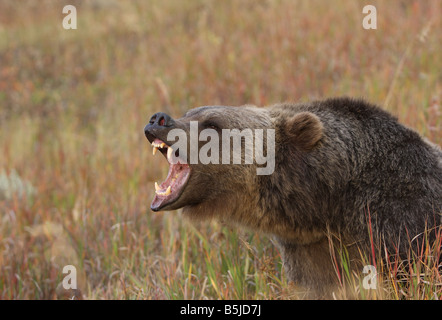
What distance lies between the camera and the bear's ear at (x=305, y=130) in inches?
135

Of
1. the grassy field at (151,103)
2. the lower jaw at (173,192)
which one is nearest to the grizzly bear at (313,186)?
the lower jaw at (173,192)

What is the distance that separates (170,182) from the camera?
3395 mm

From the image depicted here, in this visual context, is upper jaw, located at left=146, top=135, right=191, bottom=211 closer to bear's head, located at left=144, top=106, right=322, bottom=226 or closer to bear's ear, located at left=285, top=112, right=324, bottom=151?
bear's head, located at left=144, top=106, right=322, bottom=226

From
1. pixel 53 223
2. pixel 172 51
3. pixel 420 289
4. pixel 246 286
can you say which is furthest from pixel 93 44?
pixel 420 289

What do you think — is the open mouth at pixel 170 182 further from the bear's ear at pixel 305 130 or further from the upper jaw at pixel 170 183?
the bear's ear at pixel 305 130

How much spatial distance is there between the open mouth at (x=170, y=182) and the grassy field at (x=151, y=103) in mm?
580

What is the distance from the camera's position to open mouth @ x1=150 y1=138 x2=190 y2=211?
326cm

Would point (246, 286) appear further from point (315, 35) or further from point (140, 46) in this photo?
point (140, 46)

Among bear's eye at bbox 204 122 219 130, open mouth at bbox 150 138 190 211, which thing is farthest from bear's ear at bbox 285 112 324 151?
open mouth at bbox 150 138 190 211

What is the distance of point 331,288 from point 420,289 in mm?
536

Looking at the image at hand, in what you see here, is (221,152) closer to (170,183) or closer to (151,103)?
(170,183)

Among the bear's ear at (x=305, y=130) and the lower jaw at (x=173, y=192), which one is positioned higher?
the bear's ear at (x=305, y=130)

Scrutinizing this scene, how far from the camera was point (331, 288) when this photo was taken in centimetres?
342

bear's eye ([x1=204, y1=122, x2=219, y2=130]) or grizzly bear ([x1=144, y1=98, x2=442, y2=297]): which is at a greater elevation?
bear's eye ([x1=204, y1=122, x2=219, y2=130])
